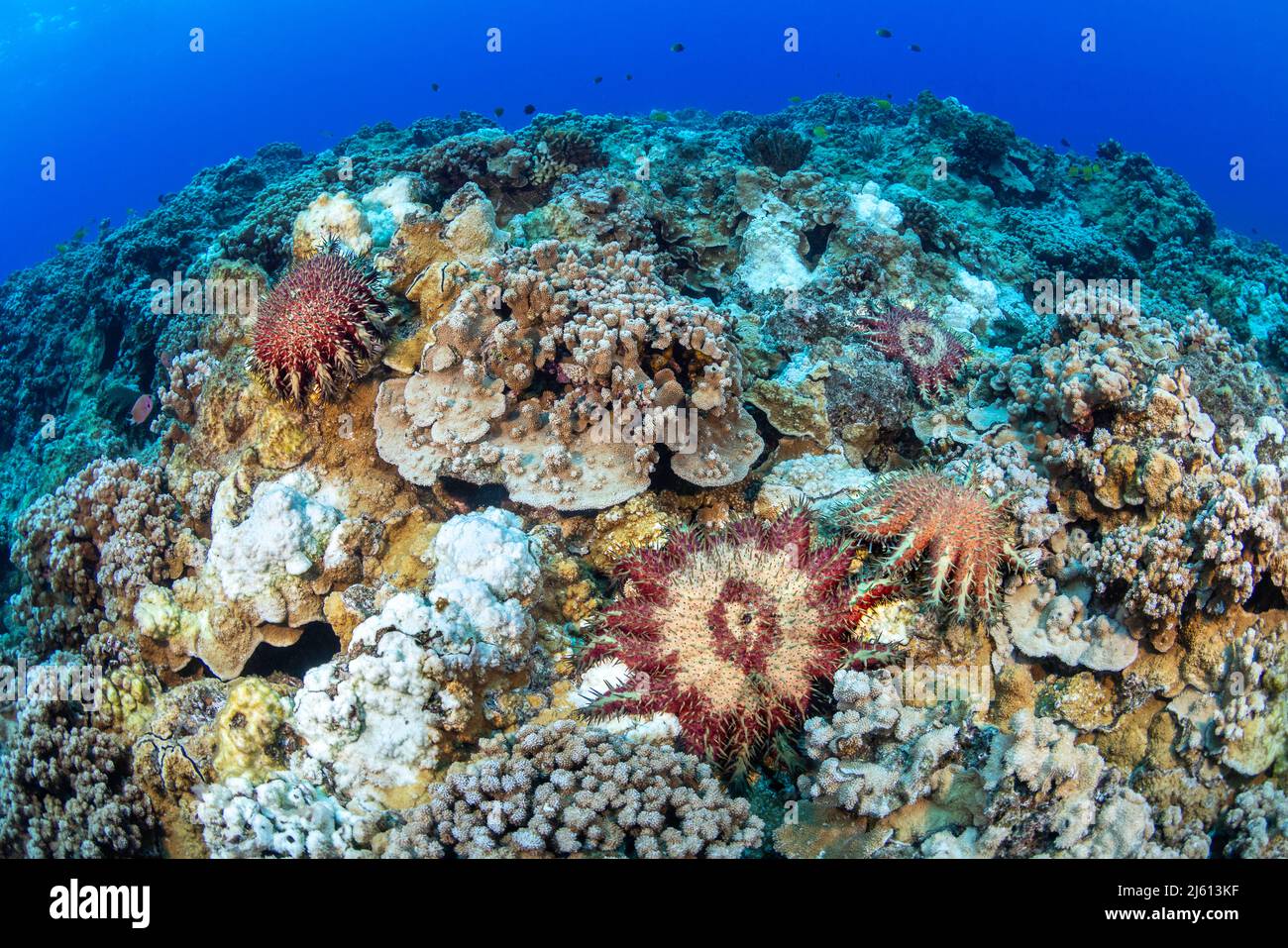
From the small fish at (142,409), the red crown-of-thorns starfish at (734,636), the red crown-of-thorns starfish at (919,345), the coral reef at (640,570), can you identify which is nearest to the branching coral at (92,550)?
the coral reef at (640,570)

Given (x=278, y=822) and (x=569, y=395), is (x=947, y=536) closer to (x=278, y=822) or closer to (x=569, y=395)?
(x=569, y=395)

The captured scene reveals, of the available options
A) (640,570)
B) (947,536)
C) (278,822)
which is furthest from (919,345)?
(278,822)

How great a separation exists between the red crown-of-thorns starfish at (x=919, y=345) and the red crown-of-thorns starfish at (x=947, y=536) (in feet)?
8.01

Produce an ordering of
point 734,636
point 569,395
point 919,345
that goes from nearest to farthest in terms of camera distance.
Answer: point 734,636 → point 569,395 → point 919,345

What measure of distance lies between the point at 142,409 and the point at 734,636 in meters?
7.68

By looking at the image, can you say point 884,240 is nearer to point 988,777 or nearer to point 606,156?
point 606,156

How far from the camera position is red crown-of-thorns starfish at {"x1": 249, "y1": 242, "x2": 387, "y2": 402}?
5.32 m

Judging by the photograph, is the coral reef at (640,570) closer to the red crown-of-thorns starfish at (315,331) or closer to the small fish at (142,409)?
the red crown-of-thorns starfish at (315,331)

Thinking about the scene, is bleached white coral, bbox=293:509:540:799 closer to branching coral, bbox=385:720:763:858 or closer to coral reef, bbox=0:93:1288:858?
coral reef, bbox=0:93:1288:858

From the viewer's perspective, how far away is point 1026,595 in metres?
4.34

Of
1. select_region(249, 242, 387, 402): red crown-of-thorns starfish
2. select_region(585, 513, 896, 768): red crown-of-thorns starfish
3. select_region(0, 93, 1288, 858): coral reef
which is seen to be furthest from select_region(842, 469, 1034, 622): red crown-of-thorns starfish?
select_region(249, 242, 387, 402): red crown-of-thorns starfish

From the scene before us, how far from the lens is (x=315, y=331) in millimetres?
5309

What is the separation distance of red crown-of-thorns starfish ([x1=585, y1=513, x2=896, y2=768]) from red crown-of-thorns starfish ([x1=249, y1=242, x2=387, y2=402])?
293cm
